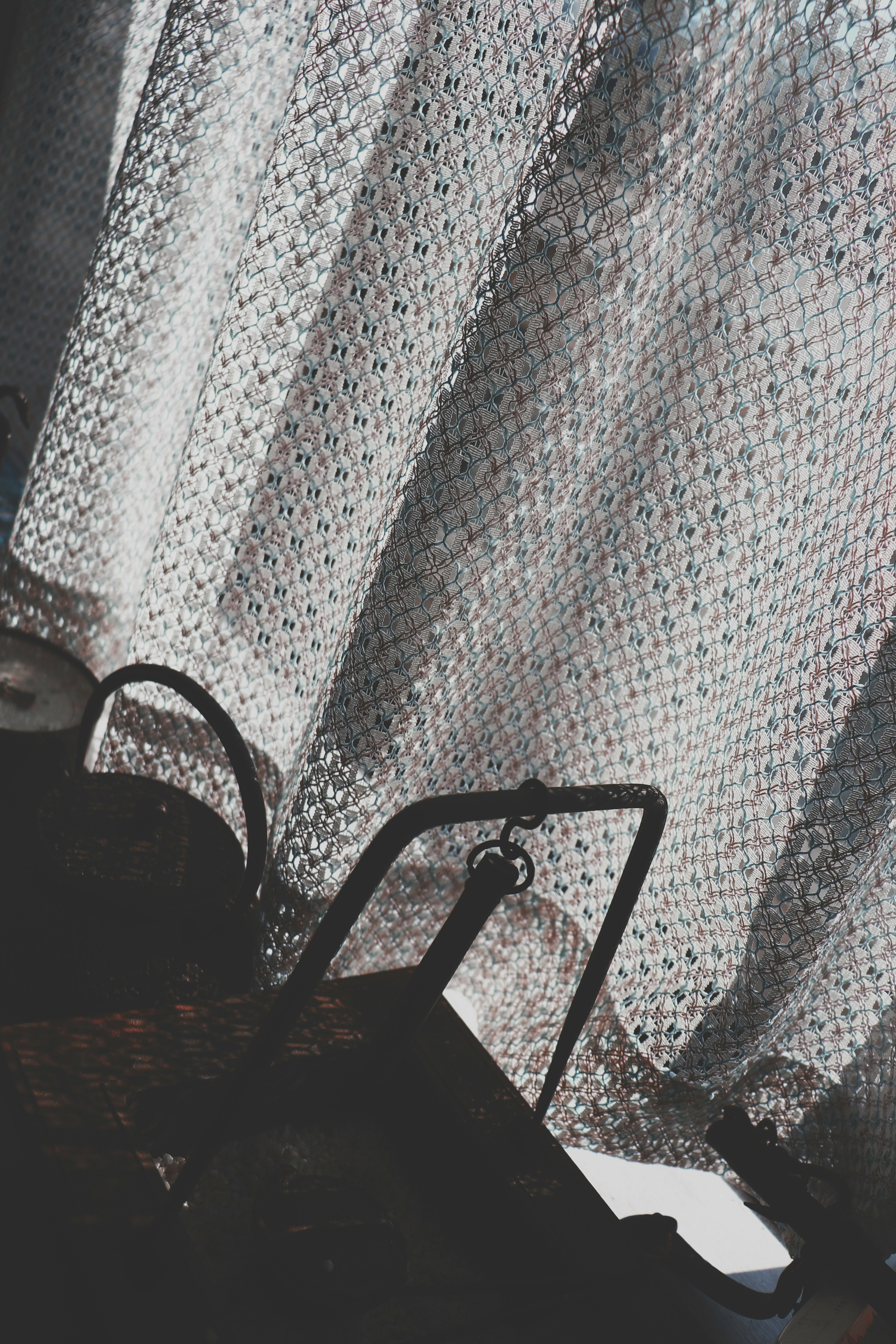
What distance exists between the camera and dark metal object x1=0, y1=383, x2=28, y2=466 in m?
0.95

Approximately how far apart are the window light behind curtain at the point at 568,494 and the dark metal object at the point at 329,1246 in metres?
0.37

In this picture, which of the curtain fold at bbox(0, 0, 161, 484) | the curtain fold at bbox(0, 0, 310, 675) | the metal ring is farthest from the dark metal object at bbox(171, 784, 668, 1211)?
the curtain fold at bbox(0, 0, 161, 484)

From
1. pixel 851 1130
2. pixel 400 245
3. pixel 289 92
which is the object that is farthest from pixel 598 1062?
pixel 289 92

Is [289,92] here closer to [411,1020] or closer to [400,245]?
[400,245]

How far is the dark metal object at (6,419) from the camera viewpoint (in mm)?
954

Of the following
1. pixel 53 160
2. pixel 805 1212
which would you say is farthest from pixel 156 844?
pixel 53 160

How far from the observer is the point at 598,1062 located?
87 centimetres

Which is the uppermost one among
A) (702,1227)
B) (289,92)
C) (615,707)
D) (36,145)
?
(289,92)

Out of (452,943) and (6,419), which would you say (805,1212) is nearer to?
(452,943)

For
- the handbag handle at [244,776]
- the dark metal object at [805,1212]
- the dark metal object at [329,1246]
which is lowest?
the dark metal object at [805,1212]

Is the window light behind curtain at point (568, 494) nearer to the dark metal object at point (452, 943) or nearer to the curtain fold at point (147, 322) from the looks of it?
the curtain fold at point (147, 322)

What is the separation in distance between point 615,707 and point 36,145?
138 centimetres

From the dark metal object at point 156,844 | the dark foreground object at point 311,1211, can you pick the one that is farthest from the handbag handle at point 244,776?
the dark foreground object at point 311,1211

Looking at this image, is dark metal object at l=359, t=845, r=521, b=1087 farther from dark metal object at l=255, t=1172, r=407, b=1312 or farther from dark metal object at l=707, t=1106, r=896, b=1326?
dark metal object at l=707, t=1106, r=896, b=1326
